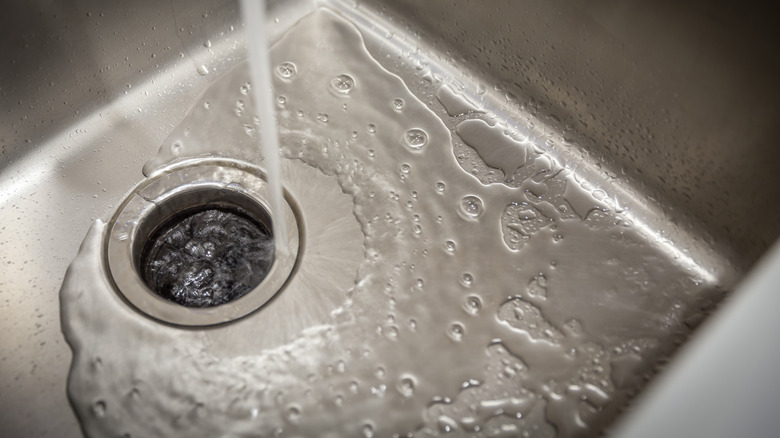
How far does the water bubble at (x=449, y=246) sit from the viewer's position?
68 cm

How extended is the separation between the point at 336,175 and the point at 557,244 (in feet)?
0.88

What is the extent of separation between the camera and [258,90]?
2.15 ft

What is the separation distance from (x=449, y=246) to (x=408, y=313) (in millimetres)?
94

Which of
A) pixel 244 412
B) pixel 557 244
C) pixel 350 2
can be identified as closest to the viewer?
pixel 244 412

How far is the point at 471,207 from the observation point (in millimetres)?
711

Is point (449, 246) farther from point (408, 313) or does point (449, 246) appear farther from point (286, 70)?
point (286, 70)

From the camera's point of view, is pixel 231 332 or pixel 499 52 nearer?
pixel 231 332

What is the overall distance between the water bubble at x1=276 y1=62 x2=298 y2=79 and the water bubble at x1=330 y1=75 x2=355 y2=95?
0.17 ft

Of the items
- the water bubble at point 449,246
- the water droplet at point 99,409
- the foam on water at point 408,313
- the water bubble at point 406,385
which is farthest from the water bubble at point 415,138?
the water droplet at point 99,409

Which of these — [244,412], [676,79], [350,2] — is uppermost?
[676,79]

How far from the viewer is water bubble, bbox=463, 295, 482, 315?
64 cm

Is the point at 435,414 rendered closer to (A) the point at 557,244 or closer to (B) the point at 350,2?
(A) the point at 557,244

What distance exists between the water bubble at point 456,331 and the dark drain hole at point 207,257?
0.21 metres

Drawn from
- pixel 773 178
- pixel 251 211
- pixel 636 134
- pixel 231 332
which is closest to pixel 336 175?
Result: pixel 251 211
